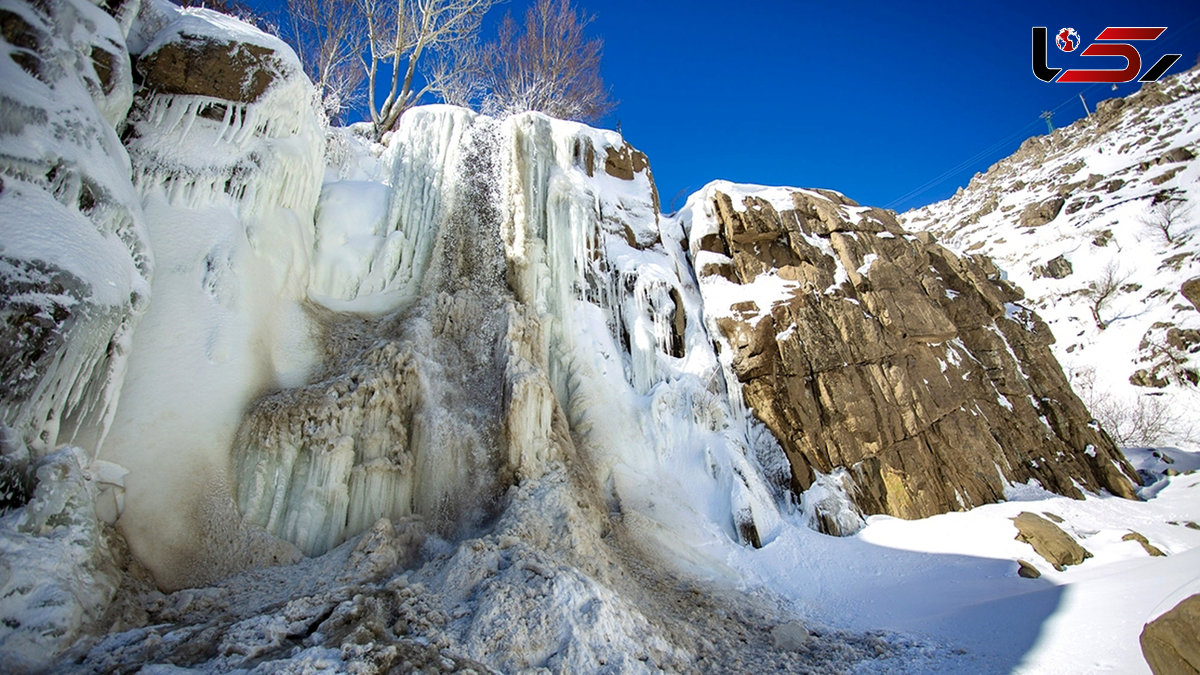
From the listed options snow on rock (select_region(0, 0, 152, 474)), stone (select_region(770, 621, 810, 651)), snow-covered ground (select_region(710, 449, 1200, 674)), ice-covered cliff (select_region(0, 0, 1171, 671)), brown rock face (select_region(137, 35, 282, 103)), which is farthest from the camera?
brown rock face (select_region(137, 35, 282, 103))

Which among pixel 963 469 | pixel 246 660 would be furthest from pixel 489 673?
pixel 963 469

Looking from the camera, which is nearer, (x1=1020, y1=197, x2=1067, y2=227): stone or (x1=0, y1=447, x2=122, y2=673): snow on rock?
(x1=0, y1=447, x2=122, y2=673): snow on rock

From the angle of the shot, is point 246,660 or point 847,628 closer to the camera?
point 246,660

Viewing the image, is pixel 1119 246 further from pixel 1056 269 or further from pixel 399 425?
pixel 399 425

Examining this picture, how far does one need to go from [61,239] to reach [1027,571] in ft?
37.9

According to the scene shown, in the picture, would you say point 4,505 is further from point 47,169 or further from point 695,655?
point 695,655

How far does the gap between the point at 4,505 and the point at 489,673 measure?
3676 millimetres

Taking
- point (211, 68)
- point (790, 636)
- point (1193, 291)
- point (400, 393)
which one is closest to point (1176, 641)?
point (790, 636)

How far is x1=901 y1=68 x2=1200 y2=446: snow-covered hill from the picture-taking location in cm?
2216

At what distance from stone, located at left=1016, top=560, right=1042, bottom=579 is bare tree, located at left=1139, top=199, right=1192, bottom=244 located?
113 feet

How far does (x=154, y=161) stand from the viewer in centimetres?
595

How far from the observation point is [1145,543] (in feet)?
25.6

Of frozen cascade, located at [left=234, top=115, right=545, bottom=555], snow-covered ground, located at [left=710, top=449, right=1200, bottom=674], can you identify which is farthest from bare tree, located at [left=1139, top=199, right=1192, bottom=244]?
frozen cascade, located at [left=234, top=115, right=545, bottom=555]

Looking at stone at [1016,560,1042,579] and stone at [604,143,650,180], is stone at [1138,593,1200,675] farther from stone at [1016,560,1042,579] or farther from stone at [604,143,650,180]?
stone at [604,143,650,180]
